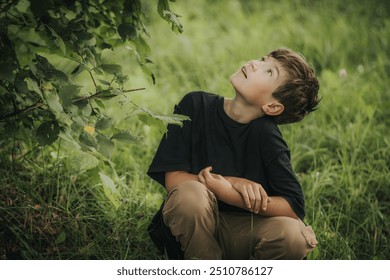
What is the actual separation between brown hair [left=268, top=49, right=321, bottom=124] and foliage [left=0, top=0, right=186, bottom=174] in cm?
46

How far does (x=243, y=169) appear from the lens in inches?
79.4

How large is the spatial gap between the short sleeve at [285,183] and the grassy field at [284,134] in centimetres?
41

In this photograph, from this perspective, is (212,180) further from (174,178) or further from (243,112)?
(243,112)

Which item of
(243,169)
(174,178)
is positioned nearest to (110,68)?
(174,178)

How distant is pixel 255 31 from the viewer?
445 centimetres

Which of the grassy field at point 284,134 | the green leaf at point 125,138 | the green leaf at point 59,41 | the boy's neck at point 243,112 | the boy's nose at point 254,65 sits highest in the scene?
the green leaf at point 59,41

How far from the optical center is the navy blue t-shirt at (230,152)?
197 cm

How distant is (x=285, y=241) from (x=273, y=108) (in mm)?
516

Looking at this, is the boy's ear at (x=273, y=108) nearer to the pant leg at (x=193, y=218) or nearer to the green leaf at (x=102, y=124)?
the pant leg at (x=193, y=218)

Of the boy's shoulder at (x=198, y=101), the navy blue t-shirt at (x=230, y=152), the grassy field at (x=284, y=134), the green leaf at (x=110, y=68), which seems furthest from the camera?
the grassy field at (x=284, y=134)

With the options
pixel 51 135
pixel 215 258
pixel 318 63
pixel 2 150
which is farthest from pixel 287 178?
pixel 318 63

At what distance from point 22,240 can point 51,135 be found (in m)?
0.66

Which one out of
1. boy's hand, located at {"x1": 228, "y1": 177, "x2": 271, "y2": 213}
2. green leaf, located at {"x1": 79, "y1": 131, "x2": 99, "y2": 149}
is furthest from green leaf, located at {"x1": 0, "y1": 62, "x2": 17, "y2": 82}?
boy's hand, located at {"x1": 228, "y1": 177, "x2": 271, "y2": 213}

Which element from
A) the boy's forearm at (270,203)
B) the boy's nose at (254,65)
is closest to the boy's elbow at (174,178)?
the boy's forearm at (270,203)
